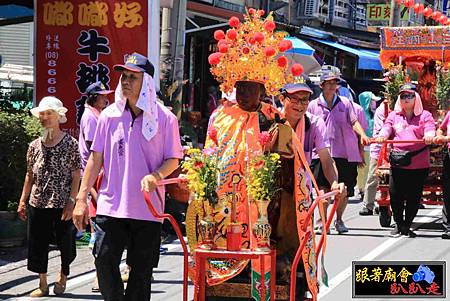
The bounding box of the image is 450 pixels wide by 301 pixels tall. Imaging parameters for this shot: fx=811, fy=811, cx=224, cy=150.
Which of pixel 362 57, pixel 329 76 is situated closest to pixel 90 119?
pixel 329 76

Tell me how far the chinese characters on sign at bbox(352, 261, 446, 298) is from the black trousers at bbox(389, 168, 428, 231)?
421cm

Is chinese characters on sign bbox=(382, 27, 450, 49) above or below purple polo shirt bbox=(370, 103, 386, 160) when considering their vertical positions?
above

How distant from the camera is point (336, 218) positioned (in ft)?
36.6

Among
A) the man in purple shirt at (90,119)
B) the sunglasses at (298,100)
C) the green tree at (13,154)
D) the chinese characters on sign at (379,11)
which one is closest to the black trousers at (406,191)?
the man in purple shirt at (90,119)

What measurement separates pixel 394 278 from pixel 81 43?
6.14 m

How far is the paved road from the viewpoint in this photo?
7.79 meters

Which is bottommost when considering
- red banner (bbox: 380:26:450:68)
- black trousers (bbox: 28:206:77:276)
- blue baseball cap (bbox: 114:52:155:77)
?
black trousers (bbox: 28:206:77:276)

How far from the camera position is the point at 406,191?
1061cm

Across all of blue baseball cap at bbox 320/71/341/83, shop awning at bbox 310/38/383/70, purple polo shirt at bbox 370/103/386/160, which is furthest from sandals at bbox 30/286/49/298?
shop awning at bbox 310/38/383/70

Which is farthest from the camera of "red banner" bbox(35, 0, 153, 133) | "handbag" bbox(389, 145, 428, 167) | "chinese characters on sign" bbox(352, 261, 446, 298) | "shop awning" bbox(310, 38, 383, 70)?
"shop awning" bbox(310, 38, 383, 70)

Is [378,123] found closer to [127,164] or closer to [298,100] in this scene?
[298,100]

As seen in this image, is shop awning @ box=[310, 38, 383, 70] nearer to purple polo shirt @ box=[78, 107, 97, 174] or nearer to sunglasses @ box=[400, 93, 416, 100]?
sunglasses @ box=[400, 93, 416, 100]

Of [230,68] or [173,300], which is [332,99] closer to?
[173,300]

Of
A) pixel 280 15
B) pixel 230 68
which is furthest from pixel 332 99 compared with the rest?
pixel 280 15
